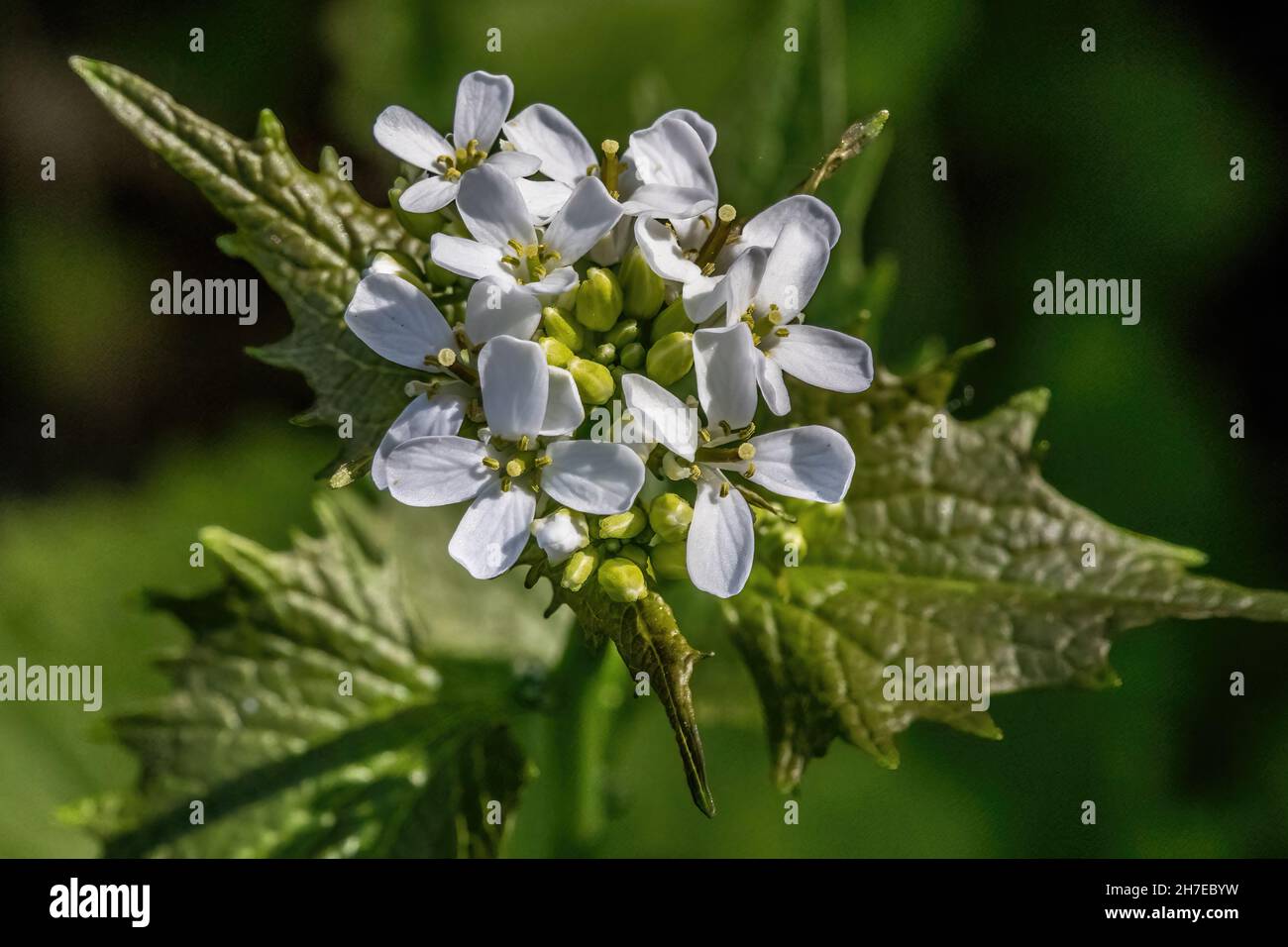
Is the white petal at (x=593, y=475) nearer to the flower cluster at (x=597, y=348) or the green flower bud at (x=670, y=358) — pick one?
the flower cluster at (x=597, y=348)

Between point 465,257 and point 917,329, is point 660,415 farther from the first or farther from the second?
point 917,329

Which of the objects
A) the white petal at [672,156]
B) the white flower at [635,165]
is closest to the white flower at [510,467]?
the white flower at [635,165]

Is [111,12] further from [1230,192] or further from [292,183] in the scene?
[1230,192]

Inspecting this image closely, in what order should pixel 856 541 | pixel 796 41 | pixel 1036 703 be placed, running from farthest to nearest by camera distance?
pixel 1036 703 < pixel 796 41 < pixel 856 541

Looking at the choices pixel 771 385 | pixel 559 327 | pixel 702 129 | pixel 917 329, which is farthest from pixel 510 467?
pixel 917 329

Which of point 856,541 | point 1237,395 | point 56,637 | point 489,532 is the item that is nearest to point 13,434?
point 56,637

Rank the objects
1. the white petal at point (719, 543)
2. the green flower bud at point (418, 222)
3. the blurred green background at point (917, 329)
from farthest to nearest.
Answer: the blurred green background at point (917, 329) < the green flower bud at point (418, 222) < the white petal at point (719, 543)

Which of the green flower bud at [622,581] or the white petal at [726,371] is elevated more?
the white petal at [726,371]
